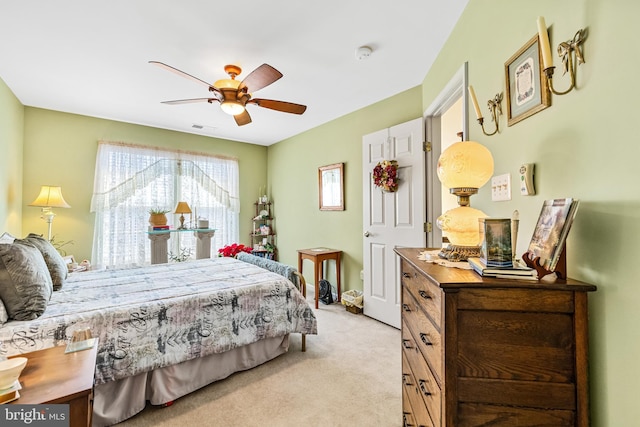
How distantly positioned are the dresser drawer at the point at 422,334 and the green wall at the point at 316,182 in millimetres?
2213

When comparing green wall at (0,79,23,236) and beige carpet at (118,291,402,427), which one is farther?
green wall at (0,79,23,236)

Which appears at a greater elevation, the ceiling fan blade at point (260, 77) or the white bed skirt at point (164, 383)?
the ceiling fan blade at point (260, 77)

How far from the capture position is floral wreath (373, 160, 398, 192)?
302 centimetres

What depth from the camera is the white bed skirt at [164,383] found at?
5.54 feet

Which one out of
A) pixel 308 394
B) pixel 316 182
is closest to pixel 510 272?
pixel 308 394

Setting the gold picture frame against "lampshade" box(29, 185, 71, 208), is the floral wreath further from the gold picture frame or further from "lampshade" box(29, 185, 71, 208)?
"lampshade" box(29, 185, 71, 208)

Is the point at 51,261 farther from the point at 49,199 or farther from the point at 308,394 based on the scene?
the point at 308,394

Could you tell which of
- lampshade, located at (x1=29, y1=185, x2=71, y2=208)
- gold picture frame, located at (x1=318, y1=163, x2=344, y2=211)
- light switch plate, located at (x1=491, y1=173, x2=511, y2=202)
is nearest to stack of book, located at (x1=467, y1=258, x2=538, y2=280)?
light switch plate, located at (x1=491, y1=173, x2=511, y2=202)

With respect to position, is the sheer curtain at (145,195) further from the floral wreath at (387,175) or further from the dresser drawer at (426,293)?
the dresser drawer at (426,293)

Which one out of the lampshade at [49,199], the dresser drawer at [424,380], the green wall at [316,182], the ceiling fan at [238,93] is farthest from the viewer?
the green wall at [316,182]

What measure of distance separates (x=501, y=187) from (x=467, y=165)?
0.30m

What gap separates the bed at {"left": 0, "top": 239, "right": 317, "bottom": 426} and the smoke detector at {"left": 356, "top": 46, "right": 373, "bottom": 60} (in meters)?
2.02

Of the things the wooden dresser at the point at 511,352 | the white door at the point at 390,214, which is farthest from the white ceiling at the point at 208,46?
the wooden dresser at the point at 511,352

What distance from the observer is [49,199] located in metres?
3.24
